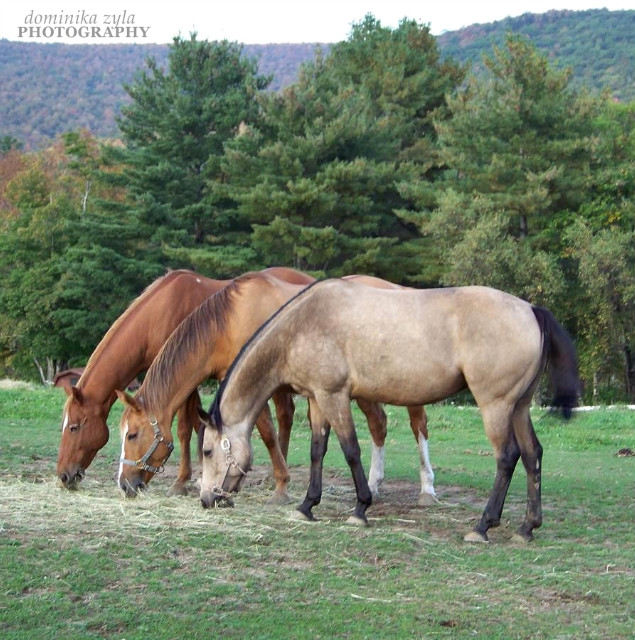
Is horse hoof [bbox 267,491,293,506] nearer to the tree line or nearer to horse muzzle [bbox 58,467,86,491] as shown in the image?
horse muzzle [bbox 58,467,86,491]

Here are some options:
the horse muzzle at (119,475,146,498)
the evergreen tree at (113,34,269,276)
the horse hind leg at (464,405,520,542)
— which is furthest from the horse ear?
the evergreen tree at (113,34,269,276)

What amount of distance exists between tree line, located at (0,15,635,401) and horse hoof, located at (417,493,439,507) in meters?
20.9

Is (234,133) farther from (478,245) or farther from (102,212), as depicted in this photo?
(478,245)

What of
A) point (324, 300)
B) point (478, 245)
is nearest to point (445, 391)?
point (324, 300)

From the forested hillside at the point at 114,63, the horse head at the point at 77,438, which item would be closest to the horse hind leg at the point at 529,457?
the horse head at the point at 77,438

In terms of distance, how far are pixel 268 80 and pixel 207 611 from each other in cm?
3563

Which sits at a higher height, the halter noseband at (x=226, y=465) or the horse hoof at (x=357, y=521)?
the halter noseband at (x=226, y=465)

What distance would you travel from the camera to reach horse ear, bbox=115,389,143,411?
268 inches

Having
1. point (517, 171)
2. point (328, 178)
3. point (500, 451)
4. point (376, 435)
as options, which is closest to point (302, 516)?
point (500, 451)

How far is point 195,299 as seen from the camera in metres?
8.06

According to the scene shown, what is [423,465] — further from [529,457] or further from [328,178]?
[328,178]

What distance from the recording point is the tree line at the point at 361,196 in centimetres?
2948

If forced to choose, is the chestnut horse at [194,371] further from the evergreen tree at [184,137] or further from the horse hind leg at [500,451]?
the evergreen tree at [184,137]

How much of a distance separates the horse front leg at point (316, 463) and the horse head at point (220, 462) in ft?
1.70
